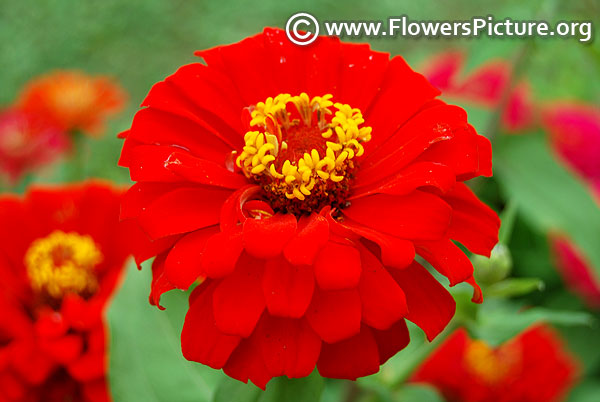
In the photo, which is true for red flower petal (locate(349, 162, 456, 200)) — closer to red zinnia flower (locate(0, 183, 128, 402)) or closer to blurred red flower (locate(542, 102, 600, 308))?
red zinnia flower (locate(0, 183, 128, 402))

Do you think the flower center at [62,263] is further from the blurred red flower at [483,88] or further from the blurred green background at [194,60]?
the blurred red flower at [483,88]

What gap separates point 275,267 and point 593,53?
566 mm

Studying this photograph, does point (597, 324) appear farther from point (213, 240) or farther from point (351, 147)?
point (213, 240)

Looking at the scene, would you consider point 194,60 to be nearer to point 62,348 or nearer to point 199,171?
point 62,348

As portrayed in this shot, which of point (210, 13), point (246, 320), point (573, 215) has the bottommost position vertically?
point (210, 13)

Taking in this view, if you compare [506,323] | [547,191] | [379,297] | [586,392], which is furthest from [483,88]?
[379,297]

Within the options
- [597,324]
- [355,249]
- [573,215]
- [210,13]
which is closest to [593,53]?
[573,215]

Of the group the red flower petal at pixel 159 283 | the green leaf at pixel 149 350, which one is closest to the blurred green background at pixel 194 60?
the green leaf at pixel 149 350

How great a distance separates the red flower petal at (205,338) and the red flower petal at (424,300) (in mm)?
115

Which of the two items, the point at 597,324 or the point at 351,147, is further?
the point at 597,324

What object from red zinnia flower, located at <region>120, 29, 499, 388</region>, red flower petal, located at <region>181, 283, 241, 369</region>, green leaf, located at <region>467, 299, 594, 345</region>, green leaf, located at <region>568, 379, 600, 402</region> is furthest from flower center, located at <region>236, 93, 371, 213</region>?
green leaf, located at <region>568, 379, 600, 402</region>

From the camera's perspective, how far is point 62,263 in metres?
0.76

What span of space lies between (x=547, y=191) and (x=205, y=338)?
631 millimetres

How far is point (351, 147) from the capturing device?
55cm
